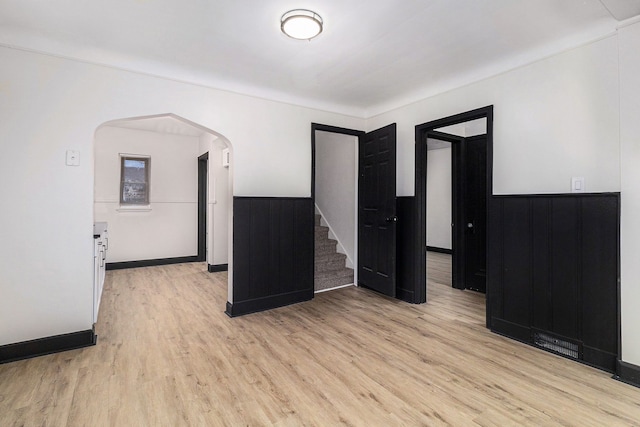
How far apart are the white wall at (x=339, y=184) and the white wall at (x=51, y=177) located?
2768mm

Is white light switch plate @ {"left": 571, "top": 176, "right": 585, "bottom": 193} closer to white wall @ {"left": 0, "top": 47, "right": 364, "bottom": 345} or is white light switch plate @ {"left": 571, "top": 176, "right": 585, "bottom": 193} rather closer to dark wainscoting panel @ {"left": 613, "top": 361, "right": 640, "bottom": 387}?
dark wainscoting panel @ {"left": 613, "top": 361, "right": 640, "bottom": 387}

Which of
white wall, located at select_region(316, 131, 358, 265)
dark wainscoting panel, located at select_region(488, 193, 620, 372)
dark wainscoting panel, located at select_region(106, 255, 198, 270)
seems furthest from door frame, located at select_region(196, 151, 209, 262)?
dark wainscoting panel, located at select_region(488, 193, 620, 372)

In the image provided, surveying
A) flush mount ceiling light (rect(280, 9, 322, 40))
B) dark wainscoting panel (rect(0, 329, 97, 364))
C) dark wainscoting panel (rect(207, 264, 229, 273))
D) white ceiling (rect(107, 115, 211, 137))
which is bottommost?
dark wainscoting panel (rect(0, 329, 97, 364))

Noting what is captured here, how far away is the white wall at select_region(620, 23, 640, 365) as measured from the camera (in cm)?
224

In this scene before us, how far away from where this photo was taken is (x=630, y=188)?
2279 millimetres

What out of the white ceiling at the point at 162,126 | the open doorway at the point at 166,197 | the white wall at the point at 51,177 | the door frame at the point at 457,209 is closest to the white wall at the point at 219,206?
the open doorway at the point at 166,197

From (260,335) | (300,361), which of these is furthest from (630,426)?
(260,335)

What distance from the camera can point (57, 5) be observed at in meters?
2.25

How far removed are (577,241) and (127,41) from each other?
4222 millimetres

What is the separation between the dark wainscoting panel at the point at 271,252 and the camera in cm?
364

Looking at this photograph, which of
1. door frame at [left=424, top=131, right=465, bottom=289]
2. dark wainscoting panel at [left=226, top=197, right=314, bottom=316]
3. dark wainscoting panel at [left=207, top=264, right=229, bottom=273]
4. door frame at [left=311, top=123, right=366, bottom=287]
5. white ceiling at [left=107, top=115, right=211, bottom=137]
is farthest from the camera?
dark wainscoting panel at [left=207, top=264, right=229, bottom=273]

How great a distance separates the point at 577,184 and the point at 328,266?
333cm

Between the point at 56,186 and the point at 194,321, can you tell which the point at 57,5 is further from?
the point at 194,321

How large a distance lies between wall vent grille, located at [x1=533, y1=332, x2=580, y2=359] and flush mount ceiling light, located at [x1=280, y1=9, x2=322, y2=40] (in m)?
3.23
